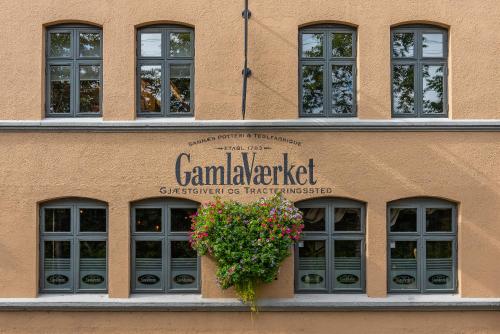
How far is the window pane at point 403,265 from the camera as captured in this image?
370 inches

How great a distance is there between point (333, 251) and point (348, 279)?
2.00ft

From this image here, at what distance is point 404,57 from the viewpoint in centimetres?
953

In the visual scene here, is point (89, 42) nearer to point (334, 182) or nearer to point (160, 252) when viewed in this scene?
point (160, 252)

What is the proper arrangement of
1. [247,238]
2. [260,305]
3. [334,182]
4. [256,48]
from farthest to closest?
[256,48]
[334,182]
[260,305]
[247,238]

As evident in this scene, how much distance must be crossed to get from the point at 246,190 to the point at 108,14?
4203 millimetres

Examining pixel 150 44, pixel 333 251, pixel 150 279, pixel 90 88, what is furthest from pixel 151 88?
pixel 333 251

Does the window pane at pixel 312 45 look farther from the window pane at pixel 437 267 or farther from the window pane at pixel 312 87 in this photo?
the window pane at pixel 437 267

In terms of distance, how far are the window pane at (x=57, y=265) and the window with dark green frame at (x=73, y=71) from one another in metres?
2.49

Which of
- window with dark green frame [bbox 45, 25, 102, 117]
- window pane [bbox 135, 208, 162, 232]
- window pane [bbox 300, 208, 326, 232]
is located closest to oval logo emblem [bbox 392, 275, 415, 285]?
window pane [bbox 300, 208, 326, 232]

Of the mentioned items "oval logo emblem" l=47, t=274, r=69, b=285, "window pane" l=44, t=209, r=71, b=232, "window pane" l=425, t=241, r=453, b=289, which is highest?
"window pane" l=44, t=209, r=71, b=232

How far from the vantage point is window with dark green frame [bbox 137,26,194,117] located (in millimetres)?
9508

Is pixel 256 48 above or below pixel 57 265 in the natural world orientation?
above

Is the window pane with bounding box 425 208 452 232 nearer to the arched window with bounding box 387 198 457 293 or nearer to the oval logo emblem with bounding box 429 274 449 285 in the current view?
the arched window with bounding box 387 198 457 293

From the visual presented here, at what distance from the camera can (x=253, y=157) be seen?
9305 mm
